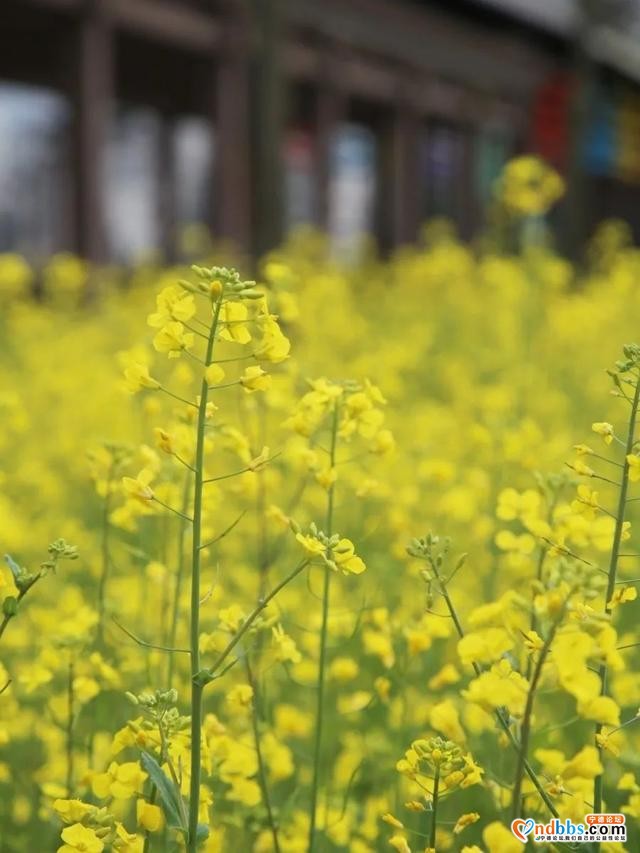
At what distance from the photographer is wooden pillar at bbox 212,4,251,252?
397 inches

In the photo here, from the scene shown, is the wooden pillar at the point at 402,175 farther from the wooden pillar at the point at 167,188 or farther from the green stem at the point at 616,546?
the green stem at the point at 616,546

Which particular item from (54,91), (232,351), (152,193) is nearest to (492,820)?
(232,351)

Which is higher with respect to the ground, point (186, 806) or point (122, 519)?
point (122, 519)

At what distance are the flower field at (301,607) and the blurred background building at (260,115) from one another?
146 inches

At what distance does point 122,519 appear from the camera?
1.69 metres

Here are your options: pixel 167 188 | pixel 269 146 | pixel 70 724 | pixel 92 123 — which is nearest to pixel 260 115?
pixel 269 146

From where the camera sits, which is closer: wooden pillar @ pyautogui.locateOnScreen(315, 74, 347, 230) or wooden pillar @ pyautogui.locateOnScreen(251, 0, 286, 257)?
wooden pillar @ pyautogui.locateOnScreen(251, 0, 286, 257)

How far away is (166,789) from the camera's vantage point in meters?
1.28

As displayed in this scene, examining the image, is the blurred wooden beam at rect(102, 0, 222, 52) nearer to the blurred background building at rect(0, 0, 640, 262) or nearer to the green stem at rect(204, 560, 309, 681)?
the blurred background building at rect(0, 0, 640, 262)

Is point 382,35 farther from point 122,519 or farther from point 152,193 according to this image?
point 122,519

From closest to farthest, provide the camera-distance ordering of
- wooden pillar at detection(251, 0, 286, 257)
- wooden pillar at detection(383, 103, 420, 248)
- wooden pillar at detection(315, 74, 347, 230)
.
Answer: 1. wooden pillar at detection(251, 0, 286, 257)
2. wooden pillar at detection(315, 74, 347, 230)
3. wooden pillar at detection(383, 103, 420, 248)

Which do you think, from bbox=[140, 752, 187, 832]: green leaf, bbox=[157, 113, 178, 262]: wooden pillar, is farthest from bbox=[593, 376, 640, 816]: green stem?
bbox=[157, 113, 178, 262]: wooden pillar

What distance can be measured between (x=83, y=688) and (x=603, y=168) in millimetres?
17018

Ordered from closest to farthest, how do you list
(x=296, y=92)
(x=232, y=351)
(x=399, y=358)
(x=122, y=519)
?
1. (x=122, y=519)
2. (x=399, y=358)
3. (x=232, y=351)
4. (x=296, y=92)
